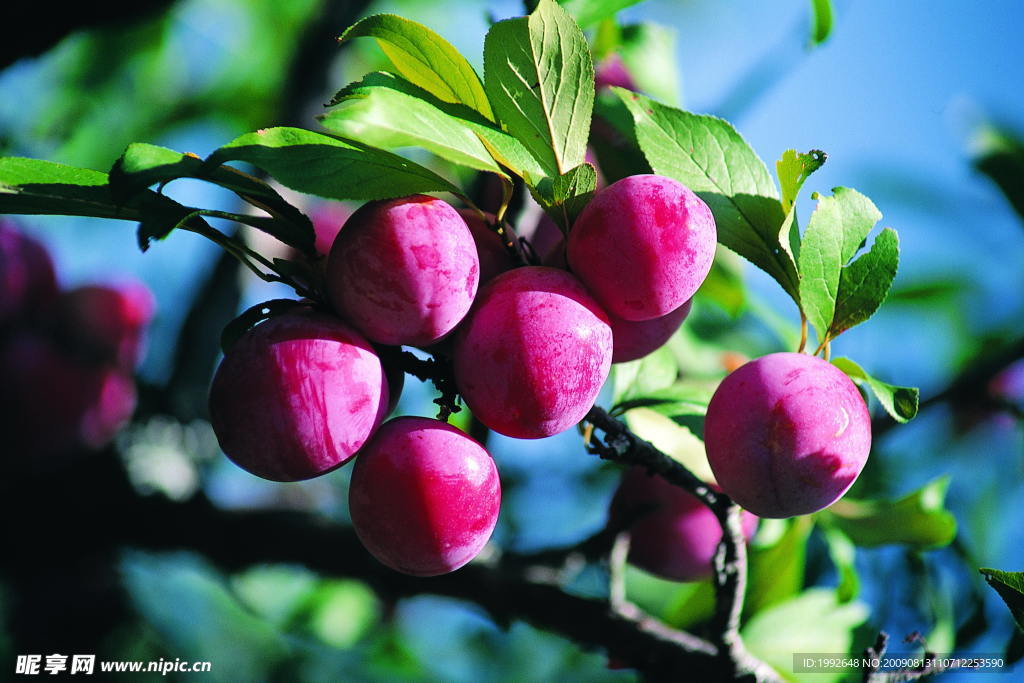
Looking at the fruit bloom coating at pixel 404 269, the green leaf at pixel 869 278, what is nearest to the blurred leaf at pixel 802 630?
the green leaf at pixel 869 278

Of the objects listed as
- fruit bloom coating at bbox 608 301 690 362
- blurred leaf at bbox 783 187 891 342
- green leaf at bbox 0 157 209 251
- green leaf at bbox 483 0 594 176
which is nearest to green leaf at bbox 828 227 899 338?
blurred leaf at bbox 783 187 891 342

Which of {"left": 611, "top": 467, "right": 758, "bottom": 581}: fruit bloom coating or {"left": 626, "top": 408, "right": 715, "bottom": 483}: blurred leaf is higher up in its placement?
{"left": 626, "top": 408, "right": 715, "bottom": 483}: blurred leaf

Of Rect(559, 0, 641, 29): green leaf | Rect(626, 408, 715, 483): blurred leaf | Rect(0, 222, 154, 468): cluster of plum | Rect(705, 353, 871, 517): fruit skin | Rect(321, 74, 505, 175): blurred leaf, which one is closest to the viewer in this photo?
Rect(321, 74, 505, 175): blurred leaf

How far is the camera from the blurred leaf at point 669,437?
0.75m

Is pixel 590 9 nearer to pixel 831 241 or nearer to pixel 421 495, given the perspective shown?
pixel 831 241

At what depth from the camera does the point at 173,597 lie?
4.18 feet

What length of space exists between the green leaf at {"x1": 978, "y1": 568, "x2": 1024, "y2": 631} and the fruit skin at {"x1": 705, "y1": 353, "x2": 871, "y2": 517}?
0.12m

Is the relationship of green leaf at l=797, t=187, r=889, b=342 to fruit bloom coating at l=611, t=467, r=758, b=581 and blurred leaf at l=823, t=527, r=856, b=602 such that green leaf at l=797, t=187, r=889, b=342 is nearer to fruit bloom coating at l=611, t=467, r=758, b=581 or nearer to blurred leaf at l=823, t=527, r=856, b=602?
fruit bloom coating at l=611, t=467, r=758, b=581

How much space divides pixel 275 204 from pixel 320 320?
8cm

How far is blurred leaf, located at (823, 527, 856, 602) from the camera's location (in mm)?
947

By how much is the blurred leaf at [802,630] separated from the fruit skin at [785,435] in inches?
16.0

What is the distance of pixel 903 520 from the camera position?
828 millimetres

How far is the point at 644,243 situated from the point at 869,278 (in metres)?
0.20

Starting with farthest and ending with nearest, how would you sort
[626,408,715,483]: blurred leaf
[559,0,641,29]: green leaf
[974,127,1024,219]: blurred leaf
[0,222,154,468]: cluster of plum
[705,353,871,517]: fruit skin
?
[0,222,154,468]: cluster of plum
[974,127,1024,219]: blurred leaf
[626,408,715,483]: blurred leaf
[559,0,641,29]: green leaf
[705,353,871,517]: fruit skin
